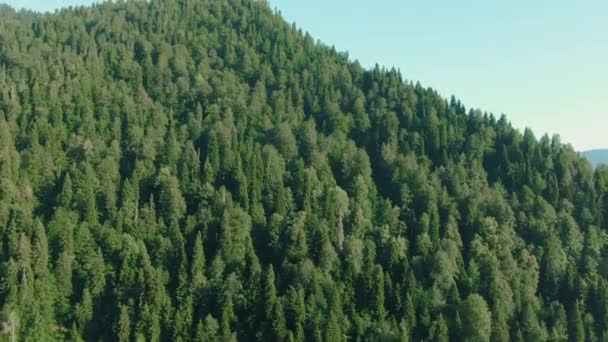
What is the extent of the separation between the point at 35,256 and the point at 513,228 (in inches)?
4063

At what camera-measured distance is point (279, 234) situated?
15425 centimetres

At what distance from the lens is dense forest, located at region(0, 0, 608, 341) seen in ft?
426

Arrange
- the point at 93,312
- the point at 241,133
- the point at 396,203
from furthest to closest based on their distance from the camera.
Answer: the point at 241,133 → the point at 396,203 → the point at 93,312

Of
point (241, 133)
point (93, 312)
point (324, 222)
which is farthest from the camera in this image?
point (241, 133)

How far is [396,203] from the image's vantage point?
177750mm

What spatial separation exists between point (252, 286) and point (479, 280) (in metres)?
46.7

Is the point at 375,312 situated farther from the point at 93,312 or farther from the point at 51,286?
the point at 51,286

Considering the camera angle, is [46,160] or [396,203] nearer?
[46,160]

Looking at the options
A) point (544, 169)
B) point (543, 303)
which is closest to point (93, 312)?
point (543, 303)

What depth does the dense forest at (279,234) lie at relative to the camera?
130 metres

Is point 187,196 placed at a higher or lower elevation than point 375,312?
higher

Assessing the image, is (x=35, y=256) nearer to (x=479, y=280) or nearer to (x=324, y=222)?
(x=324, y=222)

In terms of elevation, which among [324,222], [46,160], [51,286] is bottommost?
[51,286]

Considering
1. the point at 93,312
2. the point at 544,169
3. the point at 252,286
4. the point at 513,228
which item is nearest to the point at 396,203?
the point at 513,228
